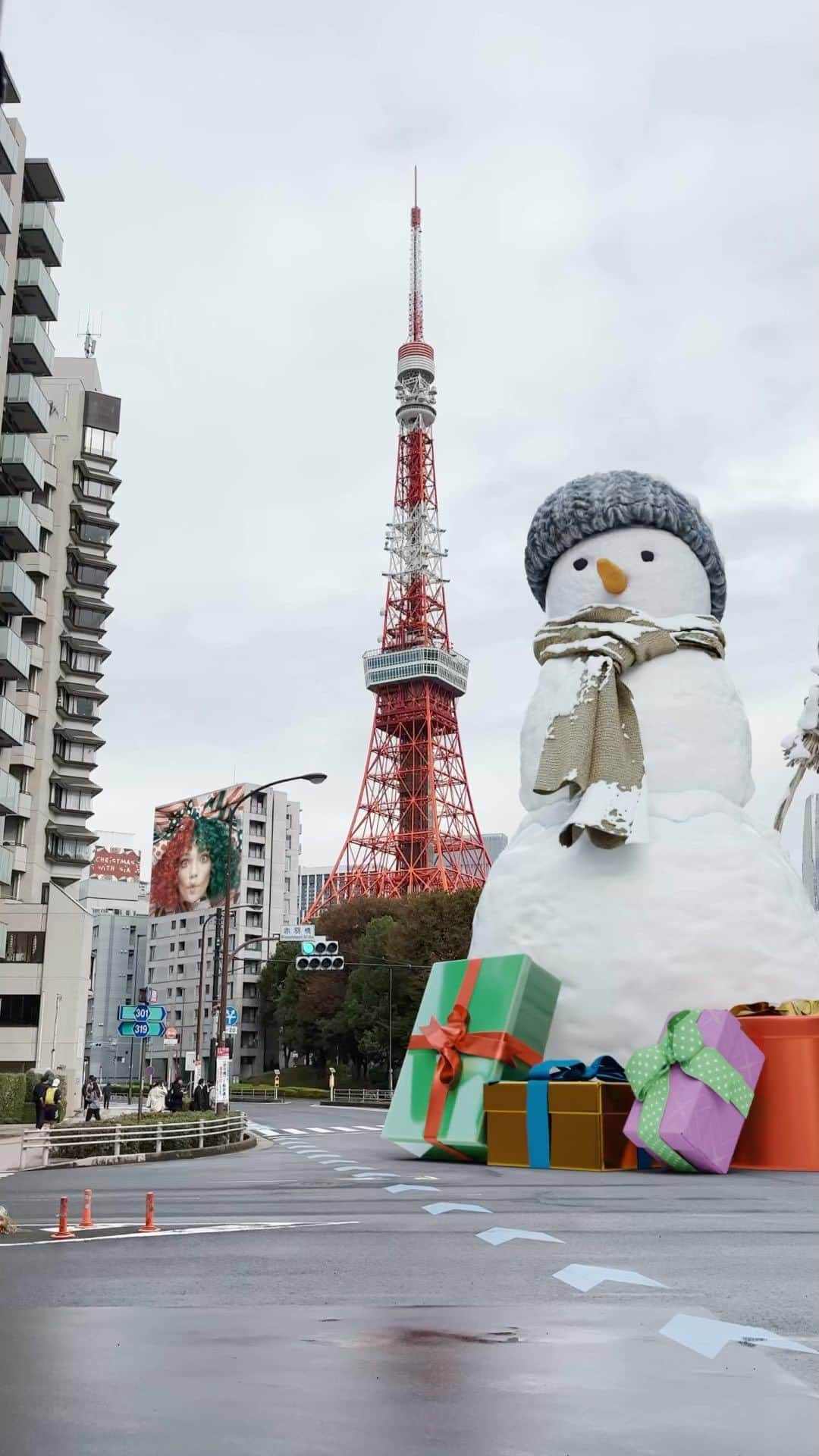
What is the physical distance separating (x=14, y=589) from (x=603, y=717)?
25756 millimetres

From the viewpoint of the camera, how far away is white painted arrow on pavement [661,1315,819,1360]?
6609mm

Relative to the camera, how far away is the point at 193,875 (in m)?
110

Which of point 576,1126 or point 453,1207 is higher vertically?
point 576,1126

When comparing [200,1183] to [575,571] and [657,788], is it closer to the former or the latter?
[657,788]

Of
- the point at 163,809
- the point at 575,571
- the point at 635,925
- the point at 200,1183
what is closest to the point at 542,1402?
the point at 200,1183

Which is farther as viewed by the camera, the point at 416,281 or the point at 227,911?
the point at 416,281

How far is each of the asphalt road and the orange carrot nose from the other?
1237 centimetres

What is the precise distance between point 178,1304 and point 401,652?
82.1m

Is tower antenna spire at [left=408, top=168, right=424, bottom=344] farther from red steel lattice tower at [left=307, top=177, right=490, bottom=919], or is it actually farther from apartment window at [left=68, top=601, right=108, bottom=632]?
apartment window at [left=68, top=601, right=108, bottom=632]

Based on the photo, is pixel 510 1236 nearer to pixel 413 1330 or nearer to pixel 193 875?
pixel 413 1330

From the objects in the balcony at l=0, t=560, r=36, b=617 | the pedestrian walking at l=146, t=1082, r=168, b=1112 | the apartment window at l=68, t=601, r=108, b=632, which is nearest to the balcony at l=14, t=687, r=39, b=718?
the apartment window at l=68, t=601, r=108, b=632

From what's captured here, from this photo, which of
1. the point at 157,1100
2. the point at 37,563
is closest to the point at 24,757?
the point at 37,563

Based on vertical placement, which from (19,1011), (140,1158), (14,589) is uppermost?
(14,589)

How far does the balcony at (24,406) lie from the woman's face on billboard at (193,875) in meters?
65.3
